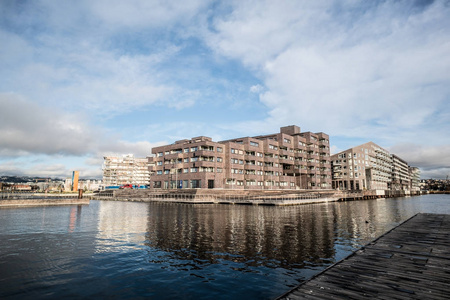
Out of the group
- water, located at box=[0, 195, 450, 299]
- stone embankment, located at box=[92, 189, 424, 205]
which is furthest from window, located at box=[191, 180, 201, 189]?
water, located at box=[0, 195, 450, 299]

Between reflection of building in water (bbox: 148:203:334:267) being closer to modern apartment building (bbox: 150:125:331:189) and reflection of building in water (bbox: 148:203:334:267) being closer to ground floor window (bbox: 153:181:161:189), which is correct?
modern apartment building (bbox: 150:125:331:189)

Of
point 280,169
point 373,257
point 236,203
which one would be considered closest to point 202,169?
point 236,203

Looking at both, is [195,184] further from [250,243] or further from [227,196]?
[250,243]

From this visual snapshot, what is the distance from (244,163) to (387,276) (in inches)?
4107

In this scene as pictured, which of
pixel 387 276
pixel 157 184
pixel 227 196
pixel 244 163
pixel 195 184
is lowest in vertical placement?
pixel 387 276

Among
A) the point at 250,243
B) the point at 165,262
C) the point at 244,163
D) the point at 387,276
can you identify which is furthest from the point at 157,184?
the point at 387,276

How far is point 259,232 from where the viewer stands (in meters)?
30.7

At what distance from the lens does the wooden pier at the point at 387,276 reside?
33.7ft

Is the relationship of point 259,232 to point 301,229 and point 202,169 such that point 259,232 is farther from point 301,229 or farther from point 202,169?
point 202,169

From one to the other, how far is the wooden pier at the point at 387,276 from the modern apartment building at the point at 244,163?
88076 millimetres

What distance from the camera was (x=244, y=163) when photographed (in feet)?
383

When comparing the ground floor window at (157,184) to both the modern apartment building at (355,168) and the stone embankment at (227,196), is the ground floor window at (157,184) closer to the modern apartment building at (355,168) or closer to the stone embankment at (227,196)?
the stone embankment at (227,196)

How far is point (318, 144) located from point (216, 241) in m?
141

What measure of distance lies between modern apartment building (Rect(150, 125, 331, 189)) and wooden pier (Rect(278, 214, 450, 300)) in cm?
8808
